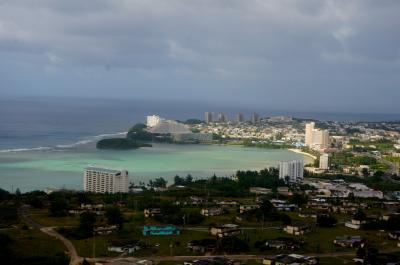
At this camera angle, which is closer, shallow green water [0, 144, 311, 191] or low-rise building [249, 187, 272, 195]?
low-rise building [249, 187, 272, 195]

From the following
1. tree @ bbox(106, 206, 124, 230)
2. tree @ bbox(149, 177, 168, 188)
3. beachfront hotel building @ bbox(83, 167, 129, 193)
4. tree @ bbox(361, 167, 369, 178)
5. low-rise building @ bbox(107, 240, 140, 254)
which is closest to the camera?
low-rise building @ bbox(107, 240, 140, 254)

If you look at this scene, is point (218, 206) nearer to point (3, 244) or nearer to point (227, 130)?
point (3, 244)

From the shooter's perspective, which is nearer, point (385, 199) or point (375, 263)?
point (375, 263)

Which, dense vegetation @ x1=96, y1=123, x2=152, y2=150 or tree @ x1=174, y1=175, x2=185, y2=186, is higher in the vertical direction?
dense vegetation @ x1=96, y1=123, x2=152, y2=150

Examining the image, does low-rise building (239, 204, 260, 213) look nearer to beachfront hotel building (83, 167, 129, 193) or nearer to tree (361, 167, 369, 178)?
beachfront hotel building (83, 167, 129, 193)

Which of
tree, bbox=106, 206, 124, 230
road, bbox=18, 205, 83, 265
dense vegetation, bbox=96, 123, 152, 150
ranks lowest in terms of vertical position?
road, bbox=18, 205, 83, 265

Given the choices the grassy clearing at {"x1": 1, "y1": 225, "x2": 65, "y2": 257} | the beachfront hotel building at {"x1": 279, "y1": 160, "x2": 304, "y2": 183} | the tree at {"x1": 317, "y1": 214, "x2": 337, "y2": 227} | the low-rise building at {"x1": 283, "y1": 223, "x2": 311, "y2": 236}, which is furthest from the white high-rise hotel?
the grassy clearing at {"x1": 1, "y1": 225, "x2": 65, "y2": 257}

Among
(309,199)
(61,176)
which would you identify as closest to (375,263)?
(309,199)
